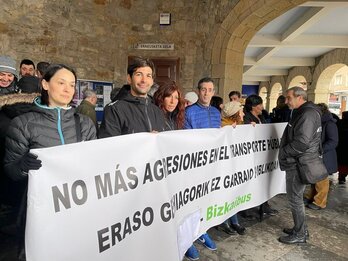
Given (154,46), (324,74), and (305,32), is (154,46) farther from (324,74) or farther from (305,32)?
(324,74)

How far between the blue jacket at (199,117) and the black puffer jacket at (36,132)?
1282 mm

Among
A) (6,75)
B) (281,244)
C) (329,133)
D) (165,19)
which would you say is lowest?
(281,244)

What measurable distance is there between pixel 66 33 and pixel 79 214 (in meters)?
4.43

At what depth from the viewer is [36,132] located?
152cm

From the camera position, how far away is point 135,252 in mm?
1743

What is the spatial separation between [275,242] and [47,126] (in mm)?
2525

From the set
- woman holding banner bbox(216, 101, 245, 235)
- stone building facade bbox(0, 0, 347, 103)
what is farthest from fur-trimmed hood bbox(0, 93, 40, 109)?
stone building facade bbox(0, 0, 347, 103)

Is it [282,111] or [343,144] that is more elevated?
[282,111]

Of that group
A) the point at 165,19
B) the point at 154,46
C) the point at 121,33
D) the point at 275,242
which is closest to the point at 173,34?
the point at 165,19

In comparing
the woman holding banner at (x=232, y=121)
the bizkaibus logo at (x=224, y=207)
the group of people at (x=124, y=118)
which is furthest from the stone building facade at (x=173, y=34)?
the bizkaibus logo at (x=224, y=207)

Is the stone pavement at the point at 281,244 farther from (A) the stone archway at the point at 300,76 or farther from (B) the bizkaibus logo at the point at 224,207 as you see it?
(A) the stone archway at the point at 300,76

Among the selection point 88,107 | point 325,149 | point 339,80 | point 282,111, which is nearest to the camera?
point 88,107

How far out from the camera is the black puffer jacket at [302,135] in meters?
2.72

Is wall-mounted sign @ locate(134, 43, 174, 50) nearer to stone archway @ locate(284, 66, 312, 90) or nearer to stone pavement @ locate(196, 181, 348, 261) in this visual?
stone pavement @ locate(196, 181, 348, 261)
